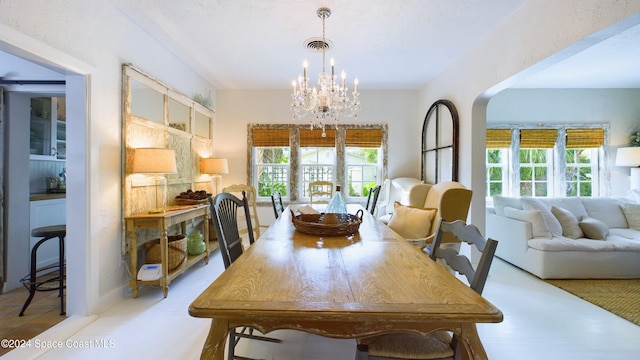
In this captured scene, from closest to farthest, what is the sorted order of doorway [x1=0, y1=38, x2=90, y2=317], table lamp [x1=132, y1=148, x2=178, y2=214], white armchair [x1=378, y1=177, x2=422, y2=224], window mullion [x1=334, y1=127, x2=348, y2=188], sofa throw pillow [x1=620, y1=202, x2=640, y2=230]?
1. doorway [x1=0, y1=38, x2=90, y2=317]
2. table lamp [x1=132, y1=148, x2=178, y2=214]
3. sofa throw pillow [x1=620, y1=202, x2=640, y2=230]
4. white armchair [x1=378, y1=177, x2=422, y2=224]
5. window mullion [x1=334, y1=127, x2=348, y2=188]

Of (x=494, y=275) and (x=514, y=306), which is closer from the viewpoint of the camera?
(x=514, y=306)

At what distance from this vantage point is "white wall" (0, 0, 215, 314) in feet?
6.09

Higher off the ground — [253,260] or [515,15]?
[515,15]

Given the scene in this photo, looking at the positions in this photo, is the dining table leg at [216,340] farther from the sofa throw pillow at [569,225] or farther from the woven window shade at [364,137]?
the woven window shade at [364,137]

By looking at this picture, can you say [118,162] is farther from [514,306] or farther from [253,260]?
[514,306]

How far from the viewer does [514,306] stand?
248 cm

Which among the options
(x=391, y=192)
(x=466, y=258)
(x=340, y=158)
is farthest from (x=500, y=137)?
(x=466, y=258)

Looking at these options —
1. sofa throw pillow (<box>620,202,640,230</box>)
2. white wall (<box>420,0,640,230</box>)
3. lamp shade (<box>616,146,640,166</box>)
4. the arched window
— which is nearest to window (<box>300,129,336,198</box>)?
the arched window

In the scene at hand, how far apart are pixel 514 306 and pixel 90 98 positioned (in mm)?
4161

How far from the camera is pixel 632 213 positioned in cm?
386

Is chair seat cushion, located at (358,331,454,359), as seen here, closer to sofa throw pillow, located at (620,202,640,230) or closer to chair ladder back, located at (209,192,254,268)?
chair ladder back, located at (209,192,254,268)

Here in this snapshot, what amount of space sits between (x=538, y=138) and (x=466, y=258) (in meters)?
4.83

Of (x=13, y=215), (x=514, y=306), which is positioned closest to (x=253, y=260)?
(x=514, y=306)

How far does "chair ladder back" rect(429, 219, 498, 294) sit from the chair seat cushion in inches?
11.6
